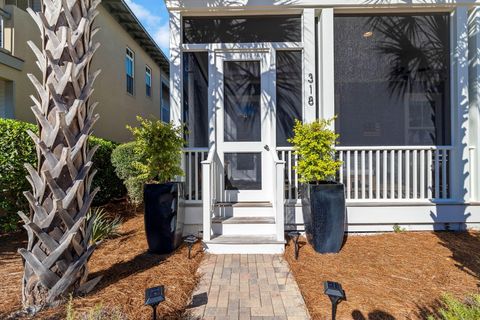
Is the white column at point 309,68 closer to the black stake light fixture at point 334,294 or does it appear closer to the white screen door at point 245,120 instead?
the white screen door at point 245,120

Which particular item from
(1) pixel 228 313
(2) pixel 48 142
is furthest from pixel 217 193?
(2) pixel 48 142

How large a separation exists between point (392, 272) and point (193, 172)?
10.1ft

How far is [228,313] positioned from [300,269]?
1.21 m

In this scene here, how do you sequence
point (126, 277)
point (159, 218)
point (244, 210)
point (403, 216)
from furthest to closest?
point (403, 216) → point (244, 210) → point (159, 218) → point (126, 277)

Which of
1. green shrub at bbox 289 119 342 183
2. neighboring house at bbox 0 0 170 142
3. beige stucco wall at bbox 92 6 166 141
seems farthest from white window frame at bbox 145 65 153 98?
green shrub at bbox 289 119 342 183

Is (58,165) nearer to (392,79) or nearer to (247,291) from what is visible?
(247,291)

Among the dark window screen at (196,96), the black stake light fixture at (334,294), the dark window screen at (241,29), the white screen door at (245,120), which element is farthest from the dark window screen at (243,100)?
the black stake light fixture at (334,294)

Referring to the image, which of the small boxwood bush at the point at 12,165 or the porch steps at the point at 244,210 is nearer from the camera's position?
the small boxwood bush at the point at 12,165

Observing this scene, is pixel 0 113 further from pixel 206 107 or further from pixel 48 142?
pixel 48 142

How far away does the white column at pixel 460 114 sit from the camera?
4.52 meters

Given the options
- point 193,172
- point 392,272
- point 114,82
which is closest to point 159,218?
point 193,172

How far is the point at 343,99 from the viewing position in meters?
4.90

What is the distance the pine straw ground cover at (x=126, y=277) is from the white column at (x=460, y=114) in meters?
4.25

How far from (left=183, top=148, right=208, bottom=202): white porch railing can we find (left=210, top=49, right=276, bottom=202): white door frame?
0.34 metres
